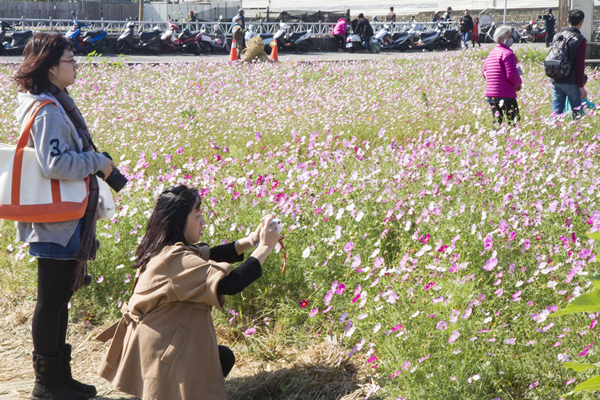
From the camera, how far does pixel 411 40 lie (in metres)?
26.8

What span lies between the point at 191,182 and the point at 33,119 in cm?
190

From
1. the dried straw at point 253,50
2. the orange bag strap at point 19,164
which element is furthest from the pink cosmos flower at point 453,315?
the dried straw at point 253,50

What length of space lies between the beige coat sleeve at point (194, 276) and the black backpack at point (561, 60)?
18.1 ft

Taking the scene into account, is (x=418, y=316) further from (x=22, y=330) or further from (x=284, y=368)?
(x=22, y=330)

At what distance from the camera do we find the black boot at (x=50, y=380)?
9.20 feet

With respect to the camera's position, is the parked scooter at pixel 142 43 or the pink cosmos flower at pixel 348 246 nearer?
the pink cosmos flower at pixel 348 246

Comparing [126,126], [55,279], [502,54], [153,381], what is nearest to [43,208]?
[55,279]

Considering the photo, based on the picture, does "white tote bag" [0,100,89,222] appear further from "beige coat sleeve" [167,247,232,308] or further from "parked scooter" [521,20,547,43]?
"parked scooter" [521,20,547,43]

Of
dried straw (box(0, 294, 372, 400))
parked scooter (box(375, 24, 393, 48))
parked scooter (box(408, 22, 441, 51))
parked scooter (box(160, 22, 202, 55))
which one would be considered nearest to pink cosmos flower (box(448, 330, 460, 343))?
dried straw (box(0, 294, 372, 400))

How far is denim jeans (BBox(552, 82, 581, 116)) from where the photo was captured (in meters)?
6.71

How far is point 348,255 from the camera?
125 inches

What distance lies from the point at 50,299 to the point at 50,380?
0.41 m

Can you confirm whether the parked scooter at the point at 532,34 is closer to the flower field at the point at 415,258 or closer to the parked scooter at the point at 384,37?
the parked scooter at the point at 384,37

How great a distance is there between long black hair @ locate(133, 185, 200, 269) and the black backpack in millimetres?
5411
